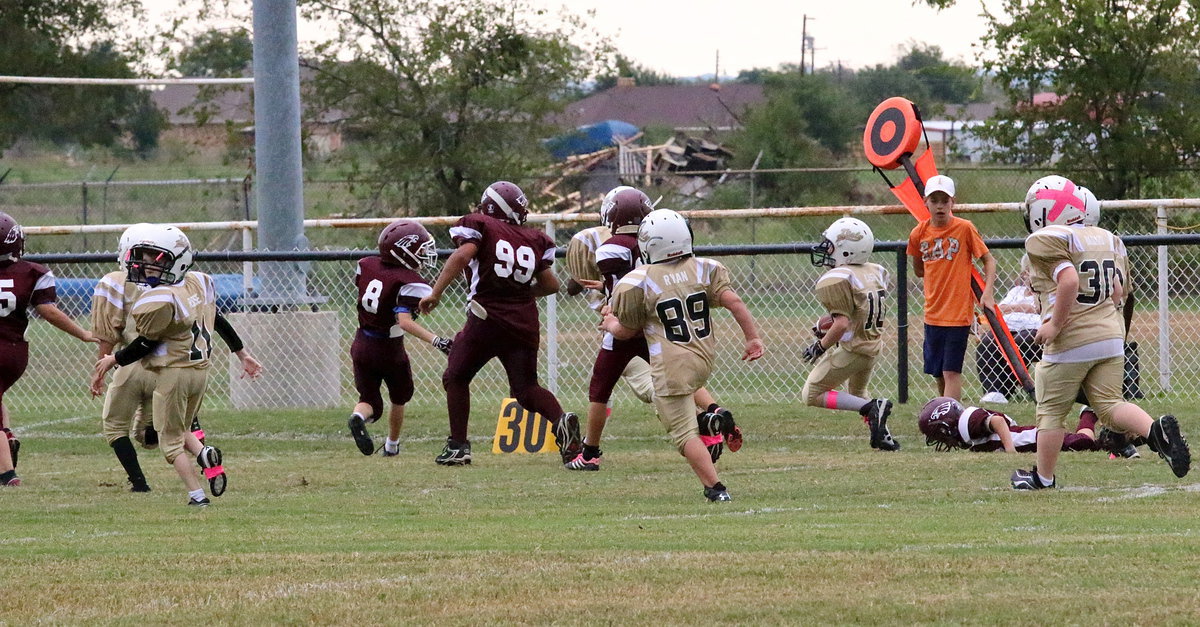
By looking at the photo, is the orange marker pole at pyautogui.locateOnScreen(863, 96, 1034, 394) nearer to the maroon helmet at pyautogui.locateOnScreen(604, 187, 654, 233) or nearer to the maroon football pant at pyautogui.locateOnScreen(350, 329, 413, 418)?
the maroon helmet at pyautogui.locateOnScreen(604, 187, 654, 233)

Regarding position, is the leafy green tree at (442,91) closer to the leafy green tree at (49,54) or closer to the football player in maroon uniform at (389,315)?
the leafy green tree at (49,54)

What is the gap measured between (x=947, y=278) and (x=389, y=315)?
12.3 ft

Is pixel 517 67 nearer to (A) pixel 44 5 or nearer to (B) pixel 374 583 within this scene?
(A) pixel 44 5

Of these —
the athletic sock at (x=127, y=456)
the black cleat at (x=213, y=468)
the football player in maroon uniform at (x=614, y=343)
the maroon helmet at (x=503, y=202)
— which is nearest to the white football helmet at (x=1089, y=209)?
the football player in maroon uniform at (x=614, y=343)

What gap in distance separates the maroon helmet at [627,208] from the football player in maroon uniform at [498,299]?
0.62 m

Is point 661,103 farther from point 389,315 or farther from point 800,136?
point 389,315

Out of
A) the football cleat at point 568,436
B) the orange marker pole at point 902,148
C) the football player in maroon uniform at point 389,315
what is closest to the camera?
the football cleat at point 568,436

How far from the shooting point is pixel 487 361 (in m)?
10.1

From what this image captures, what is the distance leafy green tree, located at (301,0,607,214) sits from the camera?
2617 centimetres

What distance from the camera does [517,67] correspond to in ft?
90.8

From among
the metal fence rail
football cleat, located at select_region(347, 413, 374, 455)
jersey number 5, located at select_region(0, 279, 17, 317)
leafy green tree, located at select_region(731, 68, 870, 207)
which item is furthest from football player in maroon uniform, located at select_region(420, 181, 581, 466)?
leafy green tree, located at select_region(731, 68, 870, 207)

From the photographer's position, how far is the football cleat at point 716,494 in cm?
796

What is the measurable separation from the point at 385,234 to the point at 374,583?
5.22 metres

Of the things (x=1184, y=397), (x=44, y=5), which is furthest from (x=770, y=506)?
(x=44, y=5)
